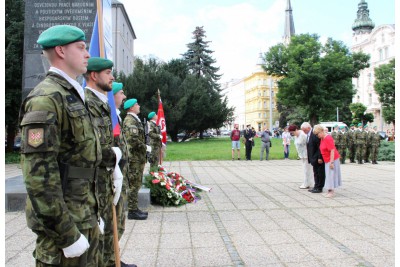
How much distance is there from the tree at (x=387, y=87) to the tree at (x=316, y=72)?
62.1 feet

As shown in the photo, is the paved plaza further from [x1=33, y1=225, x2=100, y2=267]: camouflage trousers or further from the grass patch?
the grass patch

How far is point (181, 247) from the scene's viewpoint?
493cm

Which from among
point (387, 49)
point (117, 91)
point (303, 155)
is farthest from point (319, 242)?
point (387, 49)

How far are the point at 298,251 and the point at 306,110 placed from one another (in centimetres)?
3669

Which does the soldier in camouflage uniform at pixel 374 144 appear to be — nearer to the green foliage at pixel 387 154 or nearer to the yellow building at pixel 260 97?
the green foliage at pixel 387 154

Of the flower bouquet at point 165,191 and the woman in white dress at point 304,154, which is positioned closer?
the flower bouquet at point 165,191

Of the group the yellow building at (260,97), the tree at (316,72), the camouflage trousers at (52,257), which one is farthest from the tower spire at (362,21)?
the camouflage trousers at (52,257)

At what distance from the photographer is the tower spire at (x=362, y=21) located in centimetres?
9325

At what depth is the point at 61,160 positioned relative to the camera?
216cm

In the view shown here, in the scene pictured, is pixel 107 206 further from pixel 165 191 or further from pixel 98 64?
pixel 165 191

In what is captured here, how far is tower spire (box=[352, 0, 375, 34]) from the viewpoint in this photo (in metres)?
93.2

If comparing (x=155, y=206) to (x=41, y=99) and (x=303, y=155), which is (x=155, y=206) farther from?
(x=41, y=99)
